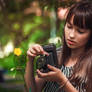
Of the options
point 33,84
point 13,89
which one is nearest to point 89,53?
point 33,84

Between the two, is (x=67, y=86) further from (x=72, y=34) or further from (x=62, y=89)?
(x=72, y=34)

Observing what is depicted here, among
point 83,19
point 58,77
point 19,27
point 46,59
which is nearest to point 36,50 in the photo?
point 46,59

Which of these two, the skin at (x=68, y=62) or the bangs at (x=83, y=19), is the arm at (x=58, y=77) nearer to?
the skin at (x=68, y=62)

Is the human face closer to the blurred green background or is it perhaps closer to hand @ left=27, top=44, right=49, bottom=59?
hand @ left=27, top=44, right=49, bottom=59

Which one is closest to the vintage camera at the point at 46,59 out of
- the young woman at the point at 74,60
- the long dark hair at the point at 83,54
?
the young woman at the point at 74,60

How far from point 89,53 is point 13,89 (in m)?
3.40

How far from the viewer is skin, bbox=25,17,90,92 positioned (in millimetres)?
1736

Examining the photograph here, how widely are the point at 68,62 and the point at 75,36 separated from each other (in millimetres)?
198

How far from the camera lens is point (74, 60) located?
6.21 ft

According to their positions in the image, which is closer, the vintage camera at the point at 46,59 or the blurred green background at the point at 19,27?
the vintage camera at the point at 46,59

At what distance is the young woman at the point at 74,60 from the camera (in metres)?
1.75

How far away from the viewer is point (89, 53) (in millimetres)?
1825

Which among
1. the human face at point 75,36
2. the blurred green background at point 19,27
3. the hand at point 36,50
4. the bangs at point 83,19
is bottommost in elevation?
the blurred green background at point 19,27

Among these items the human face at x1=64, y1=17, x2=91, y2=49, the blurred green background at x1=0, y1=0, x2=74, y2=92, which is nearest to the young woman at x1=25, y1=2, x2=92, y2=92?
the human face at x1=64, y1=17, x2=91, y2=49
